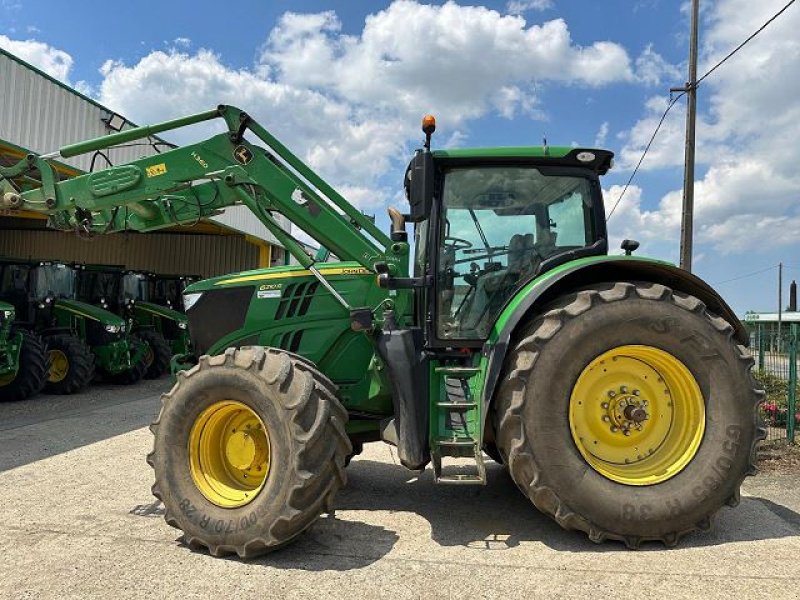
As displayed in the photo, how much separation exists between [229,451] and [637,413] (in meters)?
2.58

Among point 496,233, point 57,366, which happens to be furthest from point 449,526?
point 57,366

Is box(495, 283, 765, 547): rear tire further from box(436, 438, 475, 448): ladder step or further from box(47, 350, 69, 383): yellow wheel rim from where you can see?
box(47, 350, 69, 383): yellow wheel rim

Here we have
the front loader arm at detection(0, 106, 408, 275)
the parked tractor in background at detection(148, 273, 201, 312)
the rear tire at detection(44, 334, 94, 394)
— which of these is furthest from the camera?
the parked tractor in background at detection(148, 273, 201, 312)

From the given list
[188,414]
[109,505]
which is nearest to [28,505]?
[109,505]

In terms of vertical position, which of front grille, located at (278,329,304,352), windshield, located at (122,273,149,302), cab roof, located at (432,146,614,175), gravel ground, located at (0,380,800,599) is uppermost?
cab roof, located at (432,146,614,175)

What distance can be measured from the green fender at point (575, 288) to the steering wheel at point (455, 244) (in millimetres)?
504

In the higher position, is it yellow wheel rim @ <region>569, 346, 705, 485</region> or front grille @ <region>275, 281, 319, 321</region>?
front grille @ <region>275, 281, 319, 321</region>

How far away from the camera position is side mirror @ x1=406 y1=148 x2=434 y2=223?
387 cm

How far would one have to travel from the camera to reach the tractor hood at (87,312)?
12.7 metres

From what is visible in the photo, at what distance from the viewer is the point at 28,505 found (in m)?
4.71

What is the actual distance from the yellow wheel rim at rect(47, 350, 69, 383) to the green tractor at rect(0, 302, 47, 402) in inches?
32.8

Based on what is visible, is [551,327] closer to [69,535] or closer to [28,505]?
[69,535]

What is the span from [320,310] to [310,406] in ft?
3.90

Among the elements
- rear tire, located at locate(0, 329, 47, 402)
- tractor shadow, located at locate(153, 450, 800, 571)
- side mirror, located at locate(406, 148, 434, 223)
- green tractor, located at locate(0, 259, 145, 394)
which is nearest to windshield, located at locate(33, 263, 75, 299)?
green tractor, located at locate(0, 259, 145, 394)
